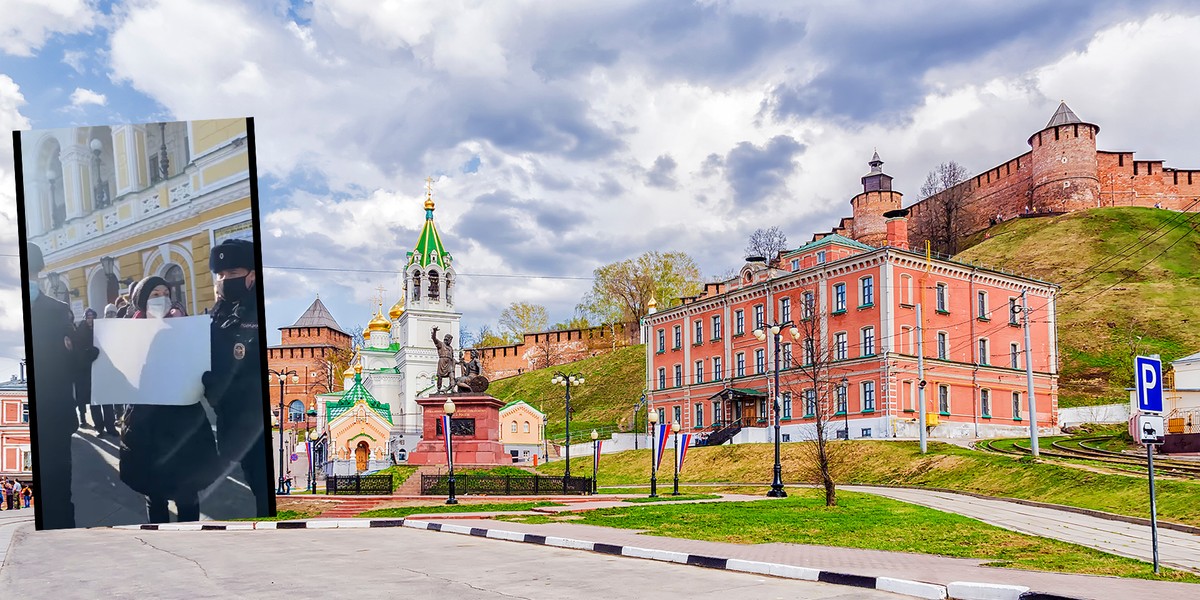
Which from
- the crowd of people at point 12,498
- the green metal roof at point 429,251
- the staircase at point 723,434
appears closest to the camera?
the crowd of people at point 12,498

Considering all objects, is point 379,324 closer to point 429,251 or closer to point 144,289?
point 429,251

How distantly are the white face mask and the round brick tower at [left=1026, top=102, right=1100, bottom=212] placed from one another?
100 meters

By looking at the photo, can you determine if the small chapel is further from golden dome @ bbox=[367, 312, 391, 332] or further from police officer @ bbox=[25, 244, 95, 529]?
police officer @ bbox=[25, 244, 95, 529]

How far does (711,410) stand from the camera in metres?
Result: 58.7

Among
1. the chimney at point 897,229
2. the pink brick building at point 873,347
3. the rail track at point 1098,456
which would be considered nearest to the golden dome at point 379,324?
the pink brick building at point 873,347

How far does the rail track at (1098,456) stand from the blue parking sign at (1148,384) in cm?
1393

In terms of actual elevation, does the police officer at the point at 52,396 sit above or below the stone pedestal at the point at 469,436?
above

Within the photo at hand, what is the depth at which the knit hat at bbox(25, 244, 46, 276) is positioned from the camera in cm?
1494

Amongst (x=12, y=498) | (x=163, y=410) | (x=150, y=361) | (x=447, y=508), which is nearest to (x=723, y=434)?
(x=447, y=508)

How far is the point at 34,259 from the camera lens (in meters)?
14.9

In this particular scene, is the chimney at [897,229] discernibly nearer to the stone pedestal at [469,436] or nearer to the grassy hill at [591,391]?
the grassy hill at [591,391]

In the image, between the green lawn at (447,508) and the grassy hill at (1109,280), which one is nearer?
the green lawn at (447,508)

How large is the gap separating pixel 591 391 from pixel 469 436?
47.1m

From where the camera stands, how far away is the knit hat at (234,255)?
1511 cm
